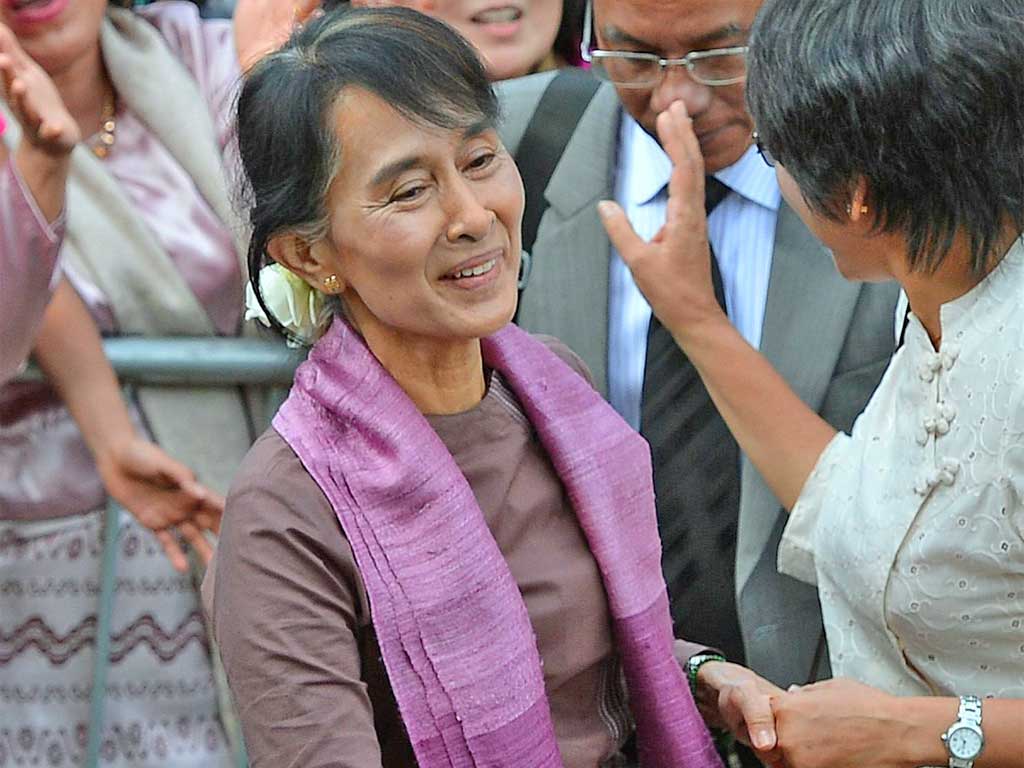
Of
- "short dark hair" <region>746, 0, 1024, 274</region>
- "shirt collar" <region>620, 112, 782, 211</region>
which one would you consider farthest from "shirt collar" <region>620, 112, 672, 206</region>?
"short dark hair" <region>746, 0, 1024, 274</region>

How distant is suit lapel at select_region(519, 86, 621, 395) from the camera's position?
8.66 ft

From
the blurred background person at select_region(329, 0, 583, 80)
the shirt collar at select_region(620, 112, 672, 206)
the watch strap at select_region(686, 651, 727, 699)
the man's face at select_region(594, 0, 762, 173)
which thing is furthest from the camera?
the blurred background person at select_region(329, 0, 583, 80)

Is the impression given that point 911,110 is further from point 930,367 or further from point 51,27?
point 51,27

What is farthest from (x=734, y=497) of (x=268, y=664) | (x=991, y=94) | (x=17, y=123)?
(x=17, y=123)

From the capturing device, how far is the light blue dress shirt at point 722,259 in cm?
266

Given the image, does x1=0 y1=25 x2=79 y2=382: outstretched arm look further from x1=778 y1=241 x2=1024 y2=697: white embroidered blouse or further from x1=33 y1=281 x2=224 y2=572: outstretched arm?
x1=778 y1=241 x2=1024 y2=697: white embroidered blouse

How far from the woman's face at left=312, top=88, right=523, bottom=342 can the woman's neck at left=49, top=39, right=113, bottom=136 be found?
96 centimetres

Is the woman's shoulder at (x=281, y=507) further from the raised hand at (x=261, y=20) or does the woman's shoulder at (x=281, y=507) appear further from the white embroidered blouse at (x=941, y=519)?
the raised hand at (x=261, y=20)

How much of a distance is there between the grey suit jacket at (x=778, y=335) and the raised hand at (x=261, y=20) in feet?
1.41

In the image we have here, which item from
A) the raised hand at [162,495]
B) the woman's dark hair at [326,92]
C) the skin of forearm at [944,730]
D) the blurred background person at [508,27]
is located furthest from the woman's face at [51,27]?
the skin of forearm at [944,730]

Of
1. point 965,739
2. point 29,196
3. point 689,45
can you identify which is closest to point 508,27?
point 689,45

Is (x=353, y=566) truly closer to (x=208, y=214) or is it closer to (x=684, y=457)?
(x=684, y=457)

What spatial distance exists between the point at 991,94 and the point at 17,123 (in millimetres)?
1515

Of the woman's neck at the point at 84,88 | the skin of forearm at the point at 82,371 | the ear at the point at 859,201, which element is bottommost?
the skin of forearm at the point at 82,371
